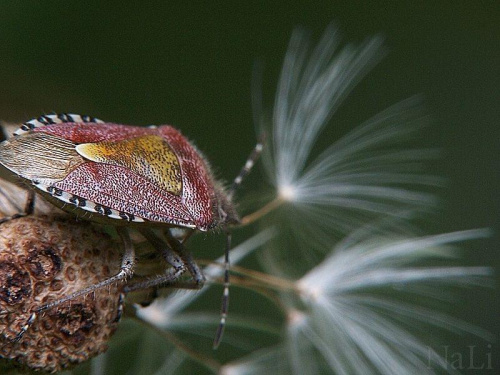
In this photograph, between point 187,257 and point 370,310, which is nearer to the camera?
point 187,257

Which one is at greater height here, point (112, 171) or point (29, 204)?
point (112, 171)

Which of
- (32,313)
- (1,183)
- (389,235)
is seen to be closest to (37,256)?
(32,313)

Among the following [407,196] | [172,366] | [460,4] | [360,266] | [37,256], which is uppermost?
[460,4]

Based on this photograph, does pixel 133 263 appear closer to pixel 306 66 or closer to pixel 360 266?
pixel 360 266

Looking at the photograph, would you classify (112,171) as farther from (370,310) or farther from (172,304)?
(370,310)

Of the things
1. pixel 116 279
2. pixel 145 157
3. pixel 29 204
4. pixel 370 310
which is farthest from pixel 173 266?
pixel 370 310

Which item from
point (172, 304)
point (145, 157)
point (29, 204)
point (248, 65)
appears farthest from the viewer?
point (248, 65)

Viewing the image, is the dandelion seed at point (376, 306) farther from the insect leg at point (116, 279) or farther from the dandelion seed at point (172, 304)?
the insect leg at point (116, 279)
